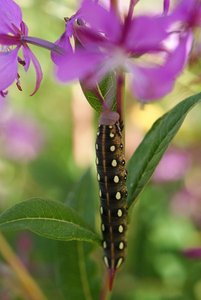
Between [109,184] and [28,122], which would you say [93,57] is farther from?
[28,122]

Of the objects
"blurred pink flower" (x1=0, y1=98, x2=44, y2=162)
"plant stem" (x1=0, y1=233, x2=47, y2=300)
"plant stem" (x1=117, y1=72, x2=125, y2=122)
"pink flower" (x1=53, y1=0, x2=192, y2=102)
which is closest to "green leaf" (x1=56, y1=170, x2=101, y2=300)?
"plant stem" (x1=0, y1=233, x2=47, y2=300)

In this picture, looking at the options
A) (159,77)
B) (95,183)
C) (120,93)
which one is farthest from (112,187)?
(95,183)

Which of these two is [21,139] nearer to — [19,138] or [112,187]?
[19,138]

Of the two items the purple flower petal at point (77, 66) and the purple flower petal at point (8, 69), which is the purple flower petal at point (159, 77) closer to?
the purple flower petal at point (77, 66)

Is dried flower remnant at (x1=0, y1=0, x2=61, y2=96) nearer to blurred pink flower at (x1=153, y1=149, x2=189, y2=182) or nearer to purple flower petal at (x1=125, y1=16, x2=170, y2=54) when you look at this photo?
purple flower petal at (x1=125, y1=16, x2=170, y2=54)

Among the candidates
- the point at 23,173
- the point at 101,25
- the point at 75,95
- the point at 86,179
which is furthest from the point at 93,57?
the point at 23,173

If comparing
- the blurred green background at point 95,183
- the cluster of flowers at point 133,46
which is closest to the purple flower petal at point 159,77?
the cluster of flowers at point 133,46
